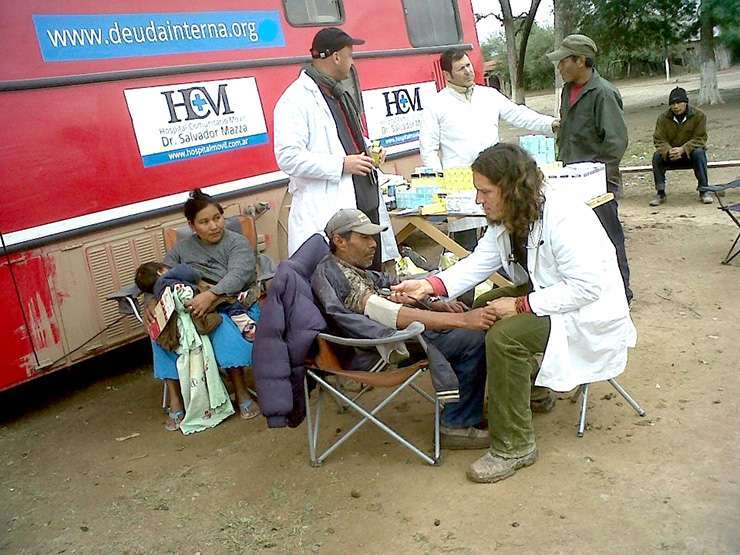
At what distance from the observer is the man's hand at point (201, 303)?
3980 mm

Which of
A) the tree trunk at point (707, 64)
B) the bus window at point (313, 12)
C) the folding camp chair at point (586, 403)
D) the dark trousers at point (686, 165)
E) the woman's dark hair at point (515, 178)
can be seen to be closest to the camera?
the woman's dark hair at point (515, 178)

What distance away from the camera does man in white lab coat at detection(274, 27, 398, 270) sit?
399cm

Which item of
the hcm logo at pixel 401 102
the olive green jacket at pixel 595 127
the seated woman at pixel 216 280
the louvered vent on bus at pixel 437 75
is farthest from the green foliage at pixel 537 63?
the seated woman at pixel 216 280

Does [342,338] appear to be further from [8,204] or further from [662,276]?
[662,276]

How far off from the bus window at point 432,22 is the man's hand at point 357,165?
9.84 ft

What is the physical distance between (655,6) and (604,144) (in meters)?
15.1

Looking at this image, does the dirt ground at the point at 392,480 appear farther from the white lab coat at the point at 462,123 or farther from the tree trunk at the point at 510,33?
the tree trunk at the point at 510,33

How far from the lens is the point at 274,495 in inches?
131

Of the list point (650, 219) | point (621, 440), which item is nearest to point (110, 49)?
point (621, 440)

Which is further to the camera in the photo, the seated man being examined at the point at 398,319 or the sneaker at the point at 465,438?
the sneaker at the point at 465,438

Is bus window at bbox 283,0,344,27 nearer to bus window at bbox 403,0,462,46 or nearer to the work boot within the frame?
bus window at bbox 403,0,462,46

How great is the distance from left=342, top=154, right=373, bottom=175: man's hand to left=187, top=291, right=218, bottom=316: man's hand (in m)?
1.00

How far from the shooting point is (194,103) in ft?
16.0

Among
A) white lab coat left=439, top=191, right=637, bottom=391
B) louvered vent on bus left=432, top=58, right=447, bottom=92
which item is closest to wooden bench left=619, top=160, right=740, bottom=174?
louvered vent on bus left=432, top=58, right=447, bottom=92
